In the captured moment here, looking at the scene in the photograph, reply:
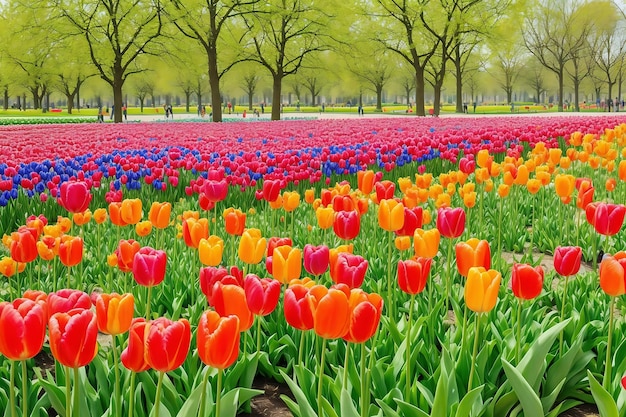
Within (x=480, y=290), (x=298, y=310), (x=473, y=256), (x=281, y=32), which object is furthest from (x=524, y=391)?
(x=281, y=32)

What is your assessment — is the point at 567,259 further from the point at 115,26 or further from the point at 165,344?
the point at 115,26

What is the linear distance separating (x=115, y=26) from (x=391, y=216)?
29886mm

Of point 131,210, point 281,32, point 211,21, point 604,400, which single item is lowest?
point 604,400

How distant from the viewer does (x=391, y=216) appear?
2523 millimetres

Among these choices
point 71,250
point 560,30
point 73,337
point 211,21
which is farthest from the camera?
point 560,30

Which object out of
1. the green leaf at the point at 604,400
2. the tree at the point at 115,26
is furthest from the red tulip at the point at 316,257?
the tree at the point at 115,26

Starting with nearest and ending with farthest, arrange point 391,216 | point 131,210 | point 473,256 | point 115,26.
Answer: point 473,256, point 391,216, point 131,210, point 115,26

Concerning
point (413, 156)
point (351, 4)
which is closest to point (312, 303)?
point (413, 156)

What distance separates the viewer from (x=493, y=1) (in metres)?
33.0

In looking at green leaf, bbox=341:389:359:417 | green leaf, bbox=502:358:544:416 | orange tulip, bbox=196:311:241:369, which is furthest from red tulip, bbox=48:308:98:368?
green leaf, bbox=502:358:544:416

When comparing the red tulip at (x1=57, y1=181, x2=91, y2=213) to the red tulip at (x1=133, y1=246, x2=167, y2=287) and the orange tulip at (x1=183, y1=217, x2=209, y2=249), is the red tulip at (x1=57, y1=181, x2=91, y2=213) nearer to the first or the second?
the orange tulip at (x1=183, y1=217, x2=209, y2=249)

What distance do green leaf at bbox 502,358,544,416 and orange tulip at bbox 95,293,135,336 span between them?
103cm

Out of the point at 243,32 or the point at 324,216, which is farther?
the point at 243,32

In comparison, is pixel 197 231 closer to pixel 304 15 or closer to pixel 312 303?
pixel 312 303
